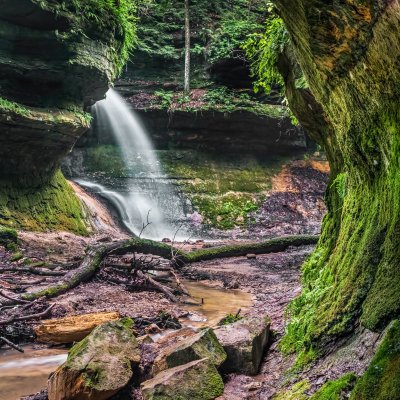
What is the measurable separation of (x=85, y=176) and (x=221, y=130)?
6.96m

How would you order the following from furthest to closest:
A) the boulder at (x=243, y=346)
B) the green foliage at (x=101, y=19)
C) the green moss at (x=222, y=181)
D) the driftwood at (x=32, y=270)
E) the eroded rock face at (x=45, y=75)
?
the green moss at (x=222, y=181) < the green foliage at (x=101, y=19) < the eroded rock face at (x=45, y=75) < the driftwood at (x=32, y=270) < the boulder at (x=243, y=346)

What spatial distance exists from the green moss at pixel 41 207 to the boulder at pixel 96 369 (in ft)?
30.3

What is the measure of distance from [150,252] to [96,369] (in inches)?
243

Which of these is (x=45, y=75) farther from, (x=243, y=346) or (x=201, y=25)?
(x=201, y=25)

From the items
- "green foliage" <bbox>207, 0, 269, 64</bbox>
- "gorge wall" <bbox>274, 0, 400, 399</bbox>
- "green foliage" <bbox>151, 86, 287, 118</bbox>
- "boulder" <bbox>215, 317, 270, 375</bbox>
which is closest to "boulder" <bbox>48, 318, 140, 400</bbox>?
"boulder" <bbox>215, 317, 270, 375</bbox>

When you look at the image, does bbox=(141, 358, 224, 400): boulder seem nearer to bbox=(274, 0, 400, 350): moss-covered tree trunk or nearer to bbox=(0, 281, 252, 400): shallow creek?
bbox=(274, 0, 400, 350): moss-covered tree trunk

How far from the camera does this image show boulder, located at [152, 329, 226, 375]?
3.48 meters

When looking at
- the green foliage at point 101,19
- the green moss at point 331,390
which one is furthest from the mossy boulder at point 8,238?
the green moss at point 331,390

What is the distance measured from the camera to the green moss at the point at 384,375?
204 cm

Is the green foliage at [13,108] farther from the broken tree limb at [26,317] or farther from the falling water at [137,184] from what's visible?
the broken tree limb at [26,317]

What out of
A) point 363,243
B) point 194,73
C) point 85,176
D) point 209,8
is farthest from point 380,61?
point 209,8

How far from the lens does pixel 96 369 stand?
3.35 metres

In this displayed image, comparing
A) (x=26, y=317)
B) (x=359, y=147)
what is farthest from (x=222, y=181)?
(x=359, y=147)

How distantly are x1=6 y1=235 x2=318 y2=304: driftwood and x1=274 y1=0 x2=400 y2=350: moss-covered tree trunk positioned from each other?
3.88 metres
